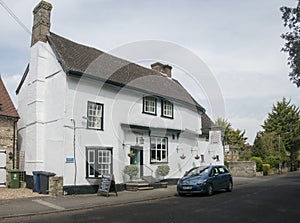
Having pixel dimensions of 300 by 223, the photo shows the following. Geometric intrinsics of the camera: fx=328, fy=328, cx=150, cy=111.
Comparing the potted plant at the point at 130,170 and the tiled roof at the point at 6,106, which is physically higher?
the tiled roof at the point at 6,106

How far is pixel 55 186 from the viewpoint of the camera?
15422 millimetres

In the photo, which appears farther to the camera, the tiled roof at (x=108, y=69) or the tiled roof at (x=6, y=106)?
the tiled roof at (x=6, y=106)

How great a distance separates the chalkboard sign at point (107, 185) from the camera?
15.7 metres

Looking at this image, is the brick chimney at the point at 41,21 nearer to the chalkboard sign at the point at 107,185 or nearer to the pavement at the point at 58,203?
the chalkboard sign at the point at 107,185

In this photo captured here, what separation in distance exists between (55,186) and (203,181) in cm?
Answer: 708

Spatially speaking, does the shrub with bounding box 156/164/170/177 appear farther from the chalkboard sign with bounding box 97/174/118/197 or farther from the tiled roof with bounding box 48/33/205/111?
the chalkboard sign with bounding box 97/174/118/197

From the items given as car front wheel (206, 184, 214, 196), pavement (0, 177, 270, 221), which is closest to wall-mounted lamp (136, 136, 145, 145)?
pavement (0, 177, 270, 221)

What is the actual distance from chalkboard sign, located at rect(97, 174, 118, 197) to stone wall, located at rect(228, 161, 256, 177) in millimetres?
21467

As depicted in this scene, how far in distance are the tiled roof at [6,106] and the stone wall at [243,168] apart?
23.3 meters

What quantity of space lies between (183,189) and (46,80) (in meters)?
9.71

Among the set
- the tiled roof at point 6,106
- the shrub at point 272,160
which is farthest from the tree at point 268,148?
the tiled roof at point 6,106

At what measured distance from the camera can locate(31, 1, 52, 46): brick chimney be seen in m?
18.8

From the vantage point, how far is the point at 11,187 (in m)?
18.3

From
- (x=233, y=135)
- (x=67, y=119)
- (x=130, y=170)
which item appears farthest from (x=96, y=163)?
(x=233, y=135)
